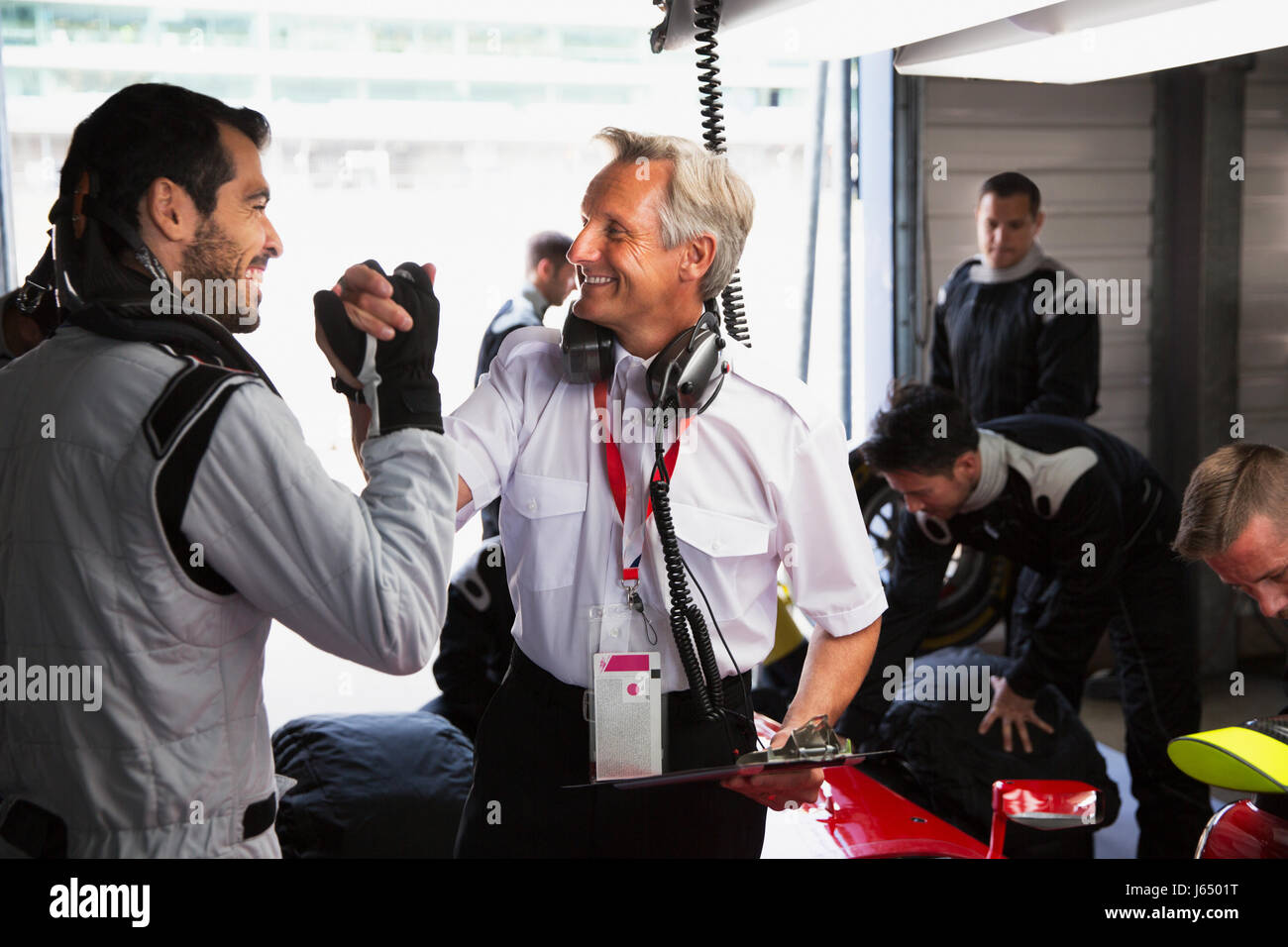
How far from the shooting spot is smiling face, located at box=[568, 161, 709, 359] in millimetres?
1814

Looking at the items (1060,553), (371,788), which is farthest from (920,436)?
(371,788)

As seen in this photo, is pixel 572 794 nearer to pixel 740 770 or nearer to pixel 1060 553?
pixel 740 770

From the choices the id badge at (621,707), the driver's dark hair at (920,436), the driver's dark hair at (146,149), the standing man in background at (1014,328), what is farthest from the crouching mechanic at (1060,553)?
the driver's dark hair at (146,149)

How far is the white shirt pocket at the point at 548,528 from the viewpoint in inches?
73.2

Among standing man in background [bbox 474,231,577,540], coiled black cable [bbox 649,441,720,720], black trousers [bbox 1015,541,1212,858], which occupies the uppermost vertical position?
standing man in background [bbox 474,231,577,540]

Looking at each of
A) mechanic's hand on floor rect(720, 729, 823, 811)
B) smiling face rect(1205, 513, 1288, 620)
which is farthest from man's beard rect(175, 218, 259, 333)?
smiling face rect(1205, 513, 1288, 620)

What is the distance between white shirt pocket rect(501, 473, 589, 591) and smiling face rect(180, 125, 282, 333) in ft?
1.81

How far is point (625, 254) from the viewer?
1813 mm

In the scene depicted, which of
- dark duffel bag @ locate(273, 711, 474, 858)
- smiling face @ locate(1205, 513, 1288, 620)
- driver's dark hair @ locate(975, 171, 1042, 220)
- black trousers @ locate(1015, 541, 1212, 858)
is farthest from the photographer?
driver's dark hair @ locate(975, 171, 1042, 220)

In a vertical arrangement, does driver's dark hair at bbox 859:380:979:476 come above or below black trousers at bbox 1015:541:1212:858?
above

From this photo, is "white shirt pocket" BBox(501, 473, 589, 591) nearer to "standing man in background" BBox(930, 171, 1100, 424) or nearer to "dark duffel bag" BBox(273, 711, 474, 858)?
"dark duffel bag" BBox(273, 711, 474, 858)

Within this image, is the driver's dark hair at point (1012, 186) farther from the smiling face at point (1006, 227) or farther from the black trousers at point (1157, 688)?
the black trousers at point (1157, 688)
